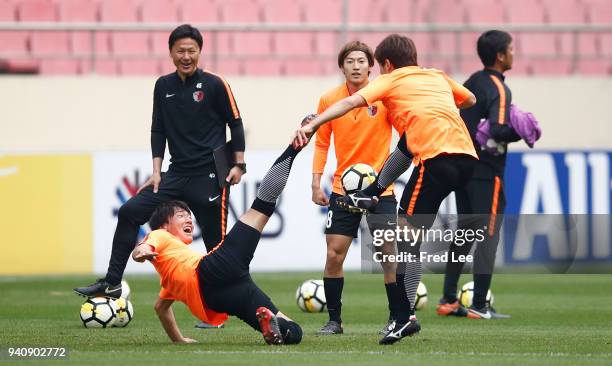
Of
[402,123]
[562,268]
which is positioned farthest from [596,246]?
[402,123]

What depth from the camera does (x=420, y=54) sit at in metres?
17.5

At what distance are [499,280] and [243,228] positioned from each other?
7.67m

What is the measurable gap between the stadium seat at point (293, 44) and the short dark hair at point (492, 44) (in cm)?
814

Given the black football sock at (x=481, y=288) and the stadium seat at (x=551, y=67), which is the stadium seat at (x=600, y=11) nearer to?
the stadium seat at (x=551, y=67)

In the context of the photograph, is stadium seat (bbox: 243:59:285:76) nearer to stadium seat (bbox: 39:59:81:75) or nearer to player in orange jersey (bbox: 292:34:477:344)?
stadium seat (bbox: 39:59:81:75)

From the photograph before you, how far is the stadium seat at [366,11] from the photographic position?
59.6 feet

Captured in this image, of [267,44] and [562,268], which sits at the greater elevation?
[267,44]

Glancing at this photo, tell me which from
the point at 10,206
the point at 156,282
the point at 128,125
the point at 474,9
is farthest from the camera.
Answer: the point at 474,9

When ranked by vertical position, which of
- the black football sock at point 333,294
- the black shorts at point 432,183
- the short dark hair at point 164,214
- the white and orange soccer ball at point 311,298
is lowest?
the white and orange soccer ball at point 311,298

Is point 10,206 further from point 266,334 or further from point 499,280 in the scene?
point 266,334

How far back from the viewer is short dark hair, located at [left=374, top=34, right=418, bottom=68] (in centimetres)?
746

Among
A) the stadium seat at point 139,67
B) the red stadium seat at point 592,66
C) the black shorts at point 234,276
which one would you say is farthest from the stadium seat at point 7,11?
the black shorts at point 234,276

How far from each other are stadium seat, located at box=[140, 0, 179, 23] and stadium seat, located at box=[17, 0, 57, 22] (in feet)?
4.56

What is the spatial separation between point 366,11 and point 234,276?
1170cm
